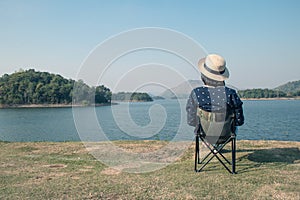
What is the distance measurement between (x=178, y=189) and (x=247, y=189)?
3.22 feet

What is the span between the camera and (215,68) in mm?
5516

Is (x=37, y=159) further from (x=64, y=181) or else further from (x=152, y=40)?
(x=152, y=40)

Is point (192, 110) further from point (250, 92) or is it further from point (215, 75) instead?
point (250, 92)

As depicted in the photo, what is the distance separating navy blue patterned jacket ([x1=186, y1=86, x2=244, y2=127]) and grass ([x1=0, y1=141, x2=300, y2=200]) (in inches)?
40.0

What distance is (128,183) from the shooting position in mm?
4555

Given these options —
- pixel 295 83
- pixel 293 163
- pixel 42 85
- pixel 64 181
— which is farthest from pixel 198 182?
pixel 295 83

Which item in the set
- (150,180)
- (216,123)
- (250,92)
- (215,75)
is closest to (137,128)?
(215,75)

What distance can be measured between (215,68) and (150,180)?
2.40 m

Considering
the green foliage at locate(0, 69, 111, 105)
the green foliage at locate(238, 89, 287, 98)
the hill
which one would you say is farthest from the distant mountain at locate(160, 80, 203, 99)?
the green foliage at locate(238, 89, 287, 98)

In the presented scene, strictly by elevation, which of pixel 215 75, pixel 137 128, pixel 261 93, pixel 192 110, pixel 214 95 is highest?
pixel 261 93

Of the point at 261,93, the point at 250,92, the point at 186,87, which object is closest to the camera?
the point at 186,87

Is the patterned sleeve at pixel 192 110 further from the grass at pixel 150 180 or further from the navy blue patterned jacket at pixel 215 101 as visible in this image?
the grass at pixel 150 180

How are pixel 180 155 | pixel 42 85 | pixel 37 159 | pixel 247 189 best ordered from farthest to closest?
pixel 42 85
pixel 180 155
pixel 37 159
pixel 247 189

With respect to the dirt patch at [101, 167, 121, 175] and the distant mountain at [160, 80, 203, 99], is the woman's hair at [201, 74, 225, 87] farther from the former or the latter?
the dirt patch at [101, 167, 121, 175]
